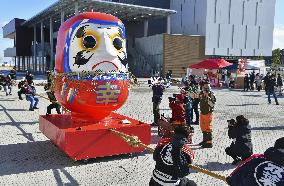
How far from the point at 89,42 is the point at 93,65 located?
21.1 inches

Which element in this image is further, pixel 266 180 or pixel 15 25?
pixel 15 25

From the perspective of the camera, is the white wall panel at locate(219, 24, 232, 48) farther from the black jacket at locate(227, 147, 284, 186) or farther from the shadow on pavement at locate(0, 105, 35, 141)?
the black jacket at locate(227, 147, 284, 186)

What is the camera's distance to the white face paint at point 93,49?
7801mm

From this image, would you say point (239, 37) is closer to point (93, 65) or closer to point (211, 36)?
point (211, 36)

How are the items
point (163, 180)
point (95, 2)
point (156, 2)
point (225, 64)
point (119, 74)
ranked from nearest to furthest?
point (163, 180) < point (119, 74) < point (225, 64) < point (95, 2) < point (156, 2)

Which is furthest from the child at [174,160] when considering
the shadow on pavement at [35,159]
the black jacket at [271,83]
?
the black jacket at [271,83]

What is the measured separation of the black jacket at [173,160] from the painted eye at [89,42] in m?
4.16

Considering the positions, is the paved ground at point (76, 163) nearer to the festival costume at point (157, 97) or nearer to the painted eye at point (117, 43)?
the festival costume at point (157, 97)

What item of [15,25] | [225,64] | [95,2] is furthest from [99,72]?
[15,25]

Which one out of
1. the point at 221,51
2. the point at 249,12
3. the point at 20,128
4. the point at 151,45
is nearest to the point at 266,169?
the point at 20,128

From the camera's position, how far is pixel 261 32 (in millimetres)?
51625

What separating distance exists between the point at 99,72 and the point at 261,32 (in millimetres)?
48618

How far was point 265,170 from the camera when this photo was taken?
290 centimetres

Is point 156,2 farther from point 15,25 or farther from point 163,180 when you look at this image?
point 163,180
